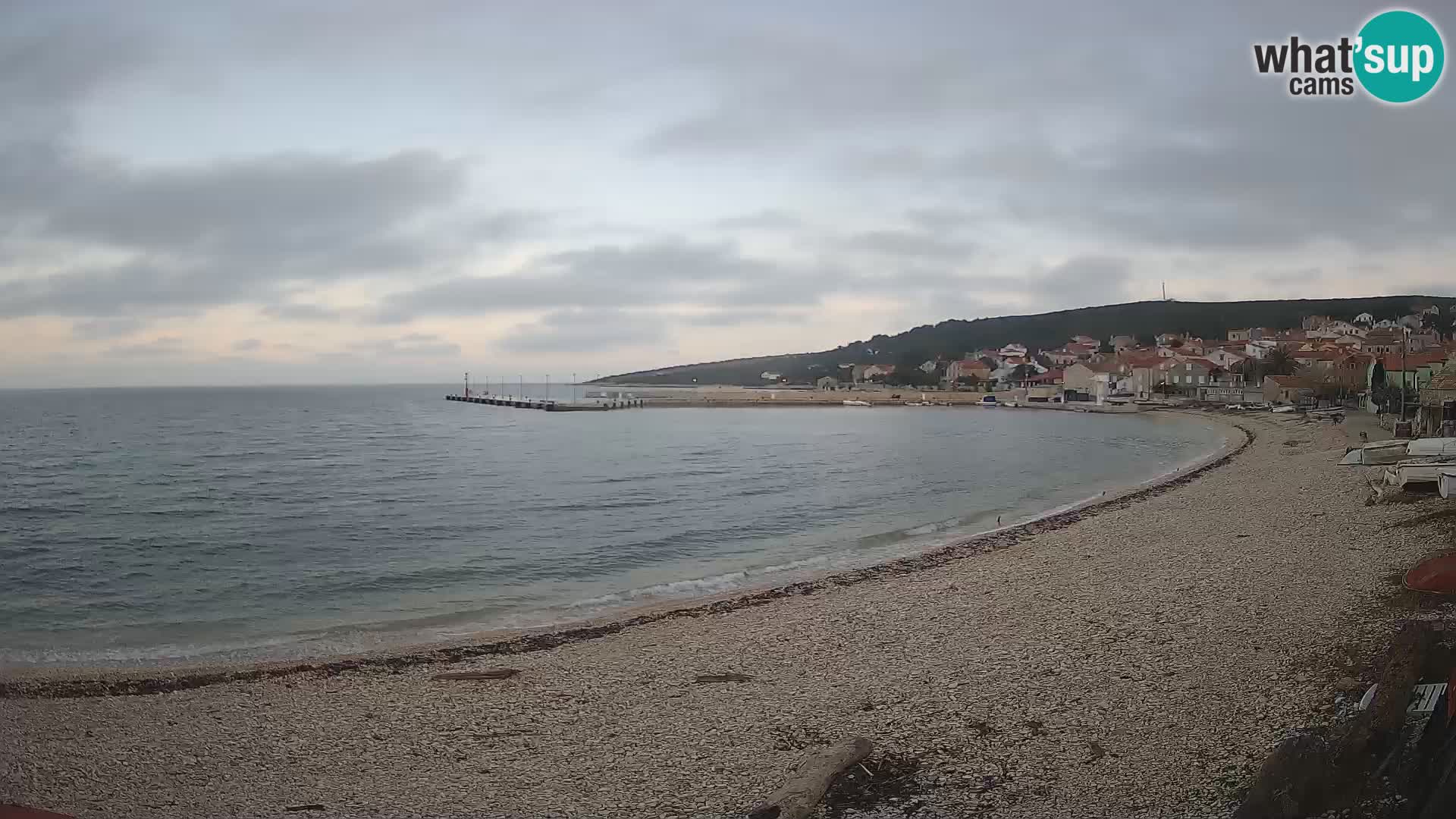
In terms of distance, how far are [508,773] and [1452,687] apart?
5.46m

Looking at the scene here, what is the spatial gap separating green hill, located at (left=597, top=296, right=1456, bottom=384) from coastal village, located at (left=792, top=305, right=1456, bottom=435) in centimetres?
388

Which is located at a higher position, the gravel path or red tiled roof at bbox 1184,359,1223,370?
red tiled roof at bbox 1184,359,1223,370

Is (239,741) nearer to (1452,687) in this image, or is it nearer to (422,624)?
(422,624)

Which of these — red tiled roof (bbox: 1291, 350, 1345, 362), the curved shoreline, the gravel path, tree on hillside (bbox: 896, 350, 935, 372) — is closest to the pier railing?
tree on hillside (bbox: 896, 350, 935, 372)

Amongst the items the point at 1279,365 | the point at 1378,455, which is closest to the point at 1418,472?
the point at 1378,455

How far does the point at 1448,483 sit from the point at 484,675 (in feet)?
47.8

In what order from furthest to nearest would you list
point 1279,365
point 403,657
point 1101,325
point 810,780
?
point 1101,325, point 1279,365, point 403,657, point 810,780

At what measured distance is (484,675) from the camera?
824cm

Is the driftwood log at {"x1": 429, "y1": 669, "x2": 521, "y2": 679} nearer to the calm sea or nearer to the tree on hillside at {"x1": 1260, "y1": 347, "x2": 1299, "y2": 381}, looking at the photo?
the calm sea

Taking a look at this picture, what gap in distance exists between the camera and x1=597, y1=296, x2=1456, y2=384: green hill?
408ft

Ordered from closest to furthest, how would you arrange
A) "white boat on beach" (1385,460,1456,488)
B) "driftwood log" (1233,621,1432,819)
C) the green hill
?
1. "driftwood log" (1233,621,1432,819)
2. "white boat on beach" (1385,460,1456,488)
3. the green hill

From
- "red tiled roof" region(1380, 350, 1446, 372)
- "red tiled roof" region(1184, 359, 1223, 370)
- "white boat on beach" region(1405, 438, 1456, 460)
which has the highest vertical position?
"red tiled roof" region(1184, 359, 1223, 370)

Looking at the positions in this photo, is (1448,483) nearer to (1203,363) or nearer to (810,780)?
(810,780)

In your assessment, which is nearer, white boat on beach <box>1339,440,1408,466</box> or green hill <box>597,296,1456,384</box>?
white boat on beach <box>1339,440,1408,466</box>
